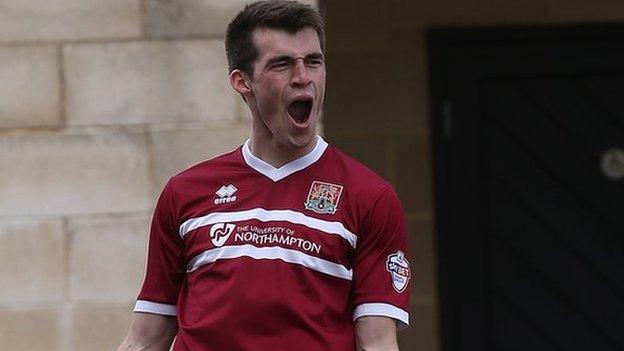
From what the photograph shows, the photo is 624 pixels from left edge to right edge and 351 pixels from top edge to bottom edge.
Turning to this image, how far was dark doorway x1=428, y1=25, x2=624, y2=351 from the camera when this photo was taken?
788cm

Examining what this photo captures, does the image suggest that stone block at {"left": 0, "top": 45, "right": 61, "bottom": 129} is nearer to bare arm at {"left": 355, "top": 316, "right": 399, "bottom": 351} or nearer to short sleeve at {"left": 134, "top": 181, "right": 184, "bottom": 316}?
short sleeve at {"left": 134, "top": 181, "right": 184, "bottom": 316}

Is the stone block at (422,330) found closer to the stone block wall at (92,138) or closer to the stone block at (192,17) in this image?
the stone block wall at (92,138)

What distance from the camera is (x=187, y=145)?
253 inches

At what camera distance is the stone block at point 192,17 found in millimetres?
6426

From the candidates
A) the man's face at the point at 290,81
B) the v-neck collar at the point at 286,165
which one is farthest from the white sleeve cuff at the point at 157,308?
the man's face at the point at 290,81

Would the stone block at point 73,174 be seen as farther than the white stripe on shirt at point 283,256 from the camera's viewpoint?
Yes

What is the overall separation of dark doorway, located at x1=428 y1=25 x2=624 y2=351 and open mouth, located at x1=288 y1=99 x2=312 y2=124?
4023 millimetres

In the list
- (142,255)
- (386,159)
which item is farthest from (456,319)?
(142,255)

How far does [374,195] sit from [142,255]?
274 centimetres

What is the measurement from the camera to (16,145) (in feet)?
21.3

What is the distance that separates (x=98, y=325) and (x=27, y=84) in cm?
95

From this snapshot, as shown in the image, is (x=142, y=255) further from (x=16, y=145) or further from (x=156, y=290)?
(x=156, y=290)

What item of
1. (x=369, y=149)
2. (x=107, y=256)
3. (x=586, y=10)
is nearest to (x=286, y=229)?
(x=107, y=256)

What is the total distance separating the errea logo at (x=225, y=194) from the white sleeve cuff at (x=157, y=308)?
0.34 m
